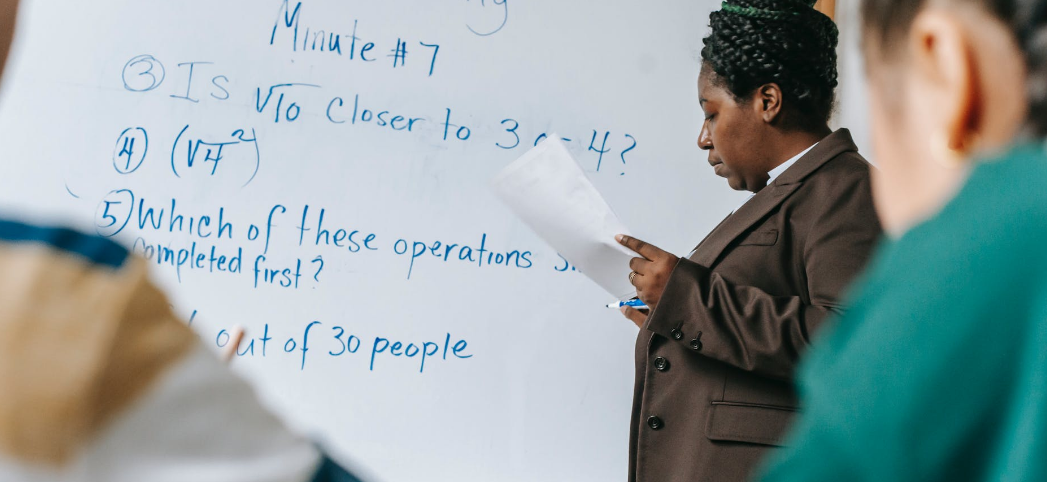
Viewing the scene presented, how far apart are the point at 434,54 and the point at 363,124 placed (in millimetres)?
162

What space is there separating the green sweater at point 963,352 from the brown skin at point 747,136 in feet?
2.77

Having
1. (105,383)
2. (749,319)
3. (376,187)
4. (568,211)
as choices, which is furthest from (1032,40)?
(376,187)

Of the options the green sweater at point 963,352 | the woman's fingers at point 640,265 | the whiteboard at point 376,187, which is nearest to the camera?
the green sweater at point 963,352

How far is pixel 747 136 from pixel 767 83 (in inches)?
2.8

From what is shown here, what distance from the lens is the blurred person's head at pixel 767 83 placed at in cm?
114

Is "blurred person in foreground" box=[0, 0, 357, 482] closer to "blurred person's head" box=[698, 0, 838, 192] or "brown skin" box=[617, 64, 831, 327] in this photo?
"brown skin" box=[617, 64, 831, 327]

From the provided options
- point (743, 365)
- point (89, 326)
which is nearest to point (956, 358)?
point (89, 326)

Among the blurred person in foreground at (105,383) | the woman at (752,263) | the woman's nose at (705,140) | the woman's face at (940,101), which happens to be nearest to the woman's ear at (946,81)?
the woman's face at (940,101)

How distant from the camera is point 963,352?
0.76 ft

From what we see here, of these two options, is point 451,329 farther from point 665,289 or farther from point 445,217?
point 665,289

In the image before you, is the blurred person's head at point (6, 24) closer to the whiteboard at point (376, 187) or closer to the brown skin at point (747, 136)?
the brown skin at point (747, 136)

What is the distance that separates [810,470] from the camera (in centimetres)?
26

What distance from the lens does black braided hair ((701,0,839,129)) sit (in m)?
1.14

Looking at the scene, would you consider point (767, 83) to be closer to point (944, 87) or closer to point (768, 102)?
point (768, 102)
